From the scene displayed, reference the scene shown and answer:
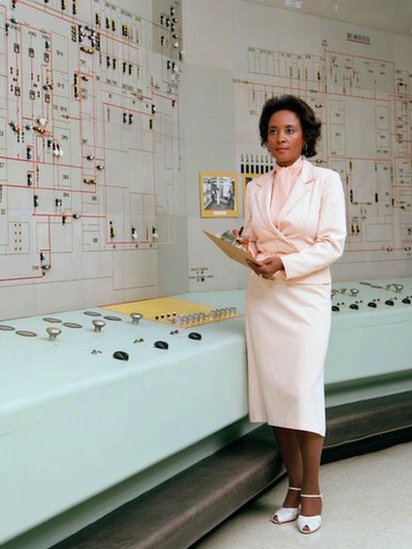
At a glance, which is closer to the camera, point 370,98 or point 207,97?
point 207,97

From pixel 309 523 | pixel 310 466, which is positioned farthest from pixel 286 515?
pixel 310 466

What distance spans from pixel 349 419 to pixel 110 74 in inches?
74.8

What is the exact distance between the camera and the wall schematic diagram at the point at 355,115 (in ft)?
11.0

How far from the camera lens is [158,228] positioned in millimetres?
2934

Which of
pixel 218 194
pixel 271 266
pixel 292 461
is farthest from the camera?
pixel 218 194

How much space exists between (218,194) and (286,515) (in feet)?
5.43

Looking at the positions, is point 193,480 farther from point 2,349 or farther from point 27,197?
point 27,197

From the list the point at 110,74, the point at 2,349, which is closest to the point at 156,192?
the point at 110,74

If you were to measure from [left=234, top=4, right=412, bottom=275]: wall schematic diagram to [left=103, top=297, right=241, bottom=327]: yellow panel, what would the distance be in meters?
0.96

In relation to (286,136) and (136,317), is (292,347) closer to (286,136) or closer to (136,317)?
(136,317)

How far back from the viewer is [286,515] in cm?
223

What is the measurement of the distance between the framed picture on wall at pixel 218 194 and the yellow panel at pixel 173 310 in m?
0.59

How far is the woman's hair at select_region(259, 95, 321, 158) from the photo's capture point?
7.06 feet

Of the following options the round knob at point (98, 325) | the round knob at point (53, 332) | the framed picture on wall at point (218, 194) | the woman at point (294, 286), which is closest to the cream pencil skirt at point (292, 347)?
the woman at point (294, 286)
